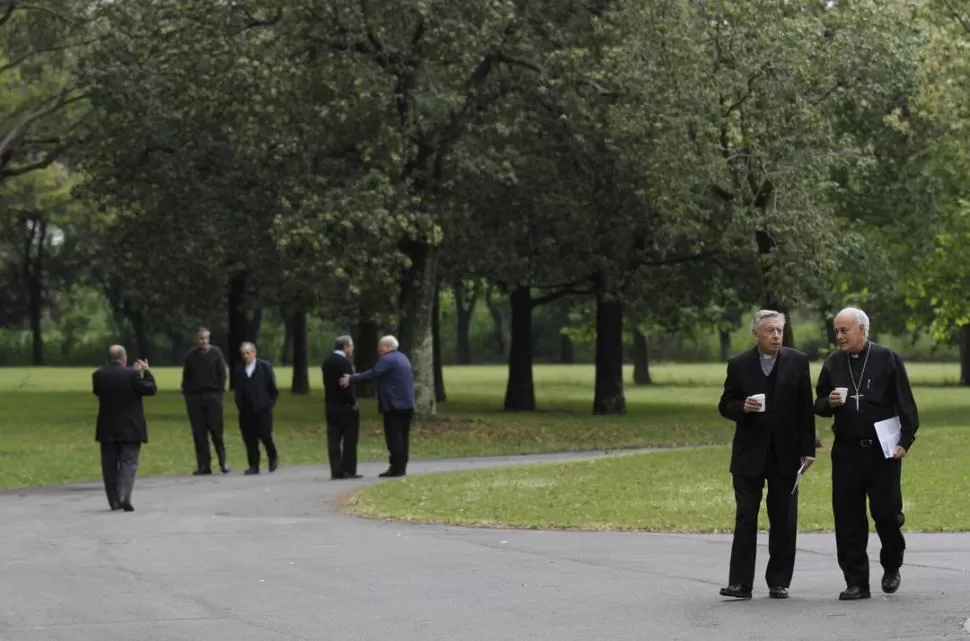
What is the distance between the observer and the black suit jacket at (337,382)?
24969 millimetres

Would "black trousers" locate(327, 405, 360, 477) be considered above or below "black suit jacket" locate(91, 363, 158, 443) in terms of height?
below

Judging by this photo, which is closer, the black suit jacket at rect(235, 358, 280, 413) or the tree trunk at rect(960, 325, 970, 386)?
the black suit jacket at rect(235, 358, 280, 413)

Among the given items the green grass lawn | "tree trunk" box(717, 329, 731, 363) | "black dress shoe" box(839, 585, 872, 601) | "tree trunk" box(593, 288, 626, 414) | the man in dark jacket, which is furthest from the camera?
"tree trunk" box(717, 329, 731, 363)

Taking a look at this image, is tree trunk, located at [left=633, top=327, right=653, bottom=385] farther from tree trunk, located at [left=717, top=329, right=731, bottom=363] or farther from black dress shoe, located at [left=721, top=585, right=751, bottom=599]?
black dress shoe, located at [left=721, top=585, right=751, bottom=599]

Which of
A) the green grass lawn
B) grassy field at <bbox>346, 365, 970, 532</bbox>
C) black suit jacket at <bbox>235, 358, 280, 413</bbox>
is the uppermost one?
black suit jacket at <bbox>235, 358, 280, 413</bbox>

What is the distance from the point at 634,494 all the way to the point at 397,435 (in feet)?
15.4

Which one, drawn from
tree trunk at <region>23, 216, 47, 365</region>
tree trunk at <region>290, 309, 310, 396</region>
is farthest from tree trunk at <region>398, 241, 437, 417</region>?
tree trunk at <region>23, 216, 47, 365</region>

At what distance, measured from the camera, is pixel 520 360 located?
49.0 m

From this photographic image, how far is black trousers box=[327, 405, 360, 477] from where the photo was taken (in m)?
24.9

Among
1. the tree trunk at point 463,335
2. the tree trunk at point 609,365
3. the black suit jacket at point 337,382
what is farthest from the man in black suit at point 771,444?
the tree trunk at point 463,335

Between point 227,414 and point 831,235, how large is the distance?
18.7m

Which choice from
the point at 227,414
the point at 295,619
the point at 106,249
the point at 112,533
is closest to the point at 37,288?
the point at 106,249

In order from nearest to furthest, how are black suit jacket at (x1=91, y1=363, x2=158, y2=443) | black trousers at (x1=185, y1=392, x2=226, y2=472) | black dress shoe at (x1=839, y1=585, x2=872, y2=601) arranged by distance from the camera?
1. black dress shoe at (x1=839, y1=585, x2=872, y2=601)
2. black suit jacket at (x1=91, y1=363, x2=158, y2=443)
3. black trousers at (x1=185, y1=392, x2=226, y2=472)

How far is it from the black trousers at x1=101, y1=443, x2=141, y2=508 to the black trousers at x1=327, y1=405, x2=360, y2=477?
15.1ft
